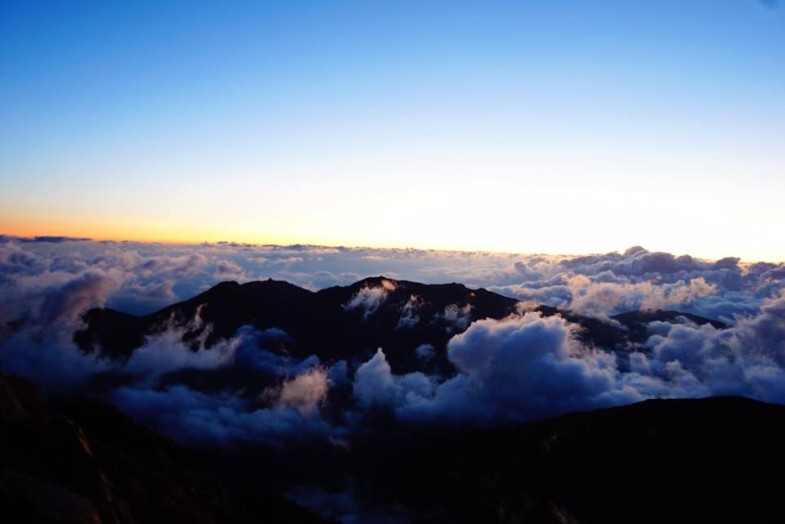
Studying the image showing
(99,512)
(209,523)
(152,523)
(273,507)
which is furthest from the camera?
(273,507)

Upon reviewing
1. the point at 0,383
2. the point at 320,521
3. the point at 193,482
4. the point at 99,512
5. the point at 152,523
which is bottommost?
the point at 320,521

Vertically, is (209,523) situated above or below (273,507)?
above

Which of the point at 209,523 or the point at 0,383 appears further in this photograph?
the point at 209,523

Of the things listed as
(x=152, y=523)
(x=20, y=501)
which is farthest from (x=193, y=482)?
(x=20, y=501)

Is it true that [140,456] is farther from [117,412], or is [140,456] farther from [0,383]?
[0,383]

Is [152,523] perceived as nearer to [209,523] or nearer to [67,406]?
[209,523]

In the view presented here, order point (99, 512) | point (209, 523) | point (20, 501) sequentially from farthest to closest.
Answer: point (209, 523) → point (99, 512) → point (20, 501)
